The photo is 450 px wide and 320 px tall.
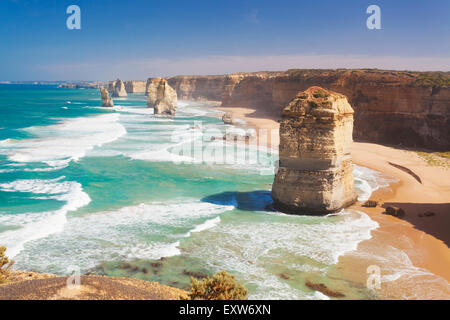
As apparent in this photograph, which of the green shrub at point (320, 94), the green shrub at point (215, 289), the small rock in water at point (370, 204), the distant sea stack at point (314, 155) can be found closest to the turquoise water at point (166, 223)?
the distant sea stack at point (314, 155)

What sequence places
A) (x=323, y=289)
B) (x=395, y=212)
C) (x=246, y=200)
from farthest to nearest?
(x=246, y=200) → (x=395, y=212) → (x=323, y=289)

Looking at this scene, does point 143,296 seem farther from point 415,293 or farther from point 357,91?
point 357,91

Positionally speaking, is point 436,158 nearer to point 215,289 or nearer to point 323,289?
point 323,289

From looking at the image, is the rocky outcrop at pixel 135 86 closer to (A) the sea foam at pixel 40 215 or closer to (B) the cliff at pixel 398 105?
→ (B) the cliff at pixel 398 105

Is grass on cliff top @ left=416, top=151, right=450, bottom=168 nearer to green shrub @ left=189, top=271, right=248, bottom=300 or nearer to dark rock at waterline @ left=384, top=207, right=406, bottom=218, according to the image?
dark rock at waterline @ left=384, top=207, right=406, bottom=218

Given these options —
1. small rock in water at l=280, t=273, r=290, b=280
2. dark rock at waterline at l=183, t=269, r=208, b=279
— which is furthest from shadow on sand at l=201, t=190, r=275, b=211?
dark rock at waterline at l=183, t=269, r=208, b=279

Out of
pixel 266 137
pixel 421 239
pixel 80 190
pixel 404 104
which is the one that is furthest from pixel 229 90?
pixel 421 239

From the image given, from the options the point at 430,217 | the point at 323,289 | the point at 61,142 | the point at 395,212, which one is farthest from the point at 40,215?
the point at 61,142
